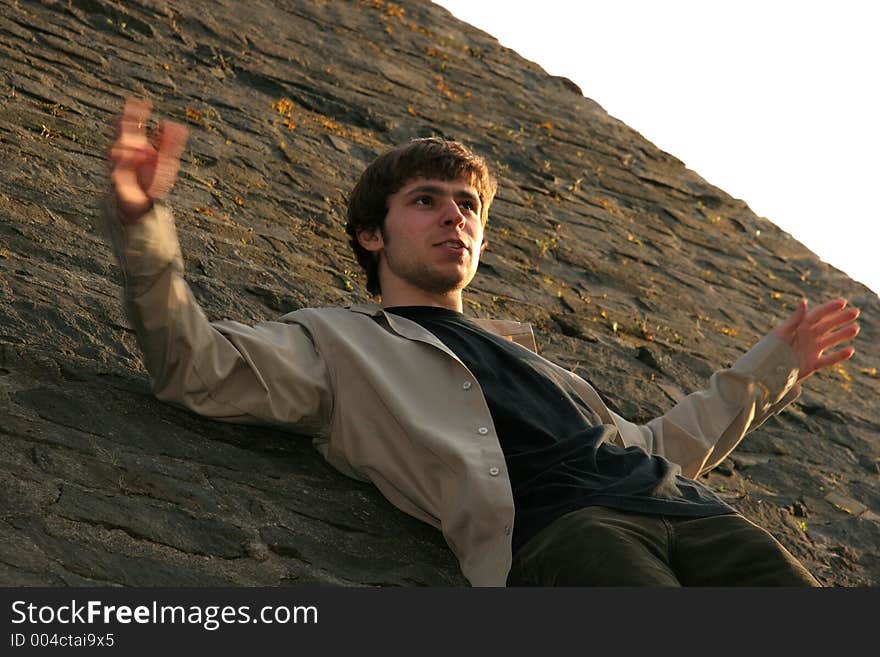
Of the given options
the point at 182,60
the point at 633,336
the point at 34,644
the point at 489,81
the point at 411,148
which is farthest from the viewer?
the point at 489,81

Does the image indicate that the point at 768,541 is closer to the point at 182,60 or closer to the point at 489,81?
the point at 182,60

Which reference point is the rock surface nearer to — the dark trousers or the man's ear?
the dark trousers

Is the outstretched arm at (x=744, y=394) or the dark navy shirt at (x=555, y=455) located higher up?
the outstretched arm at (x=744, y=394)

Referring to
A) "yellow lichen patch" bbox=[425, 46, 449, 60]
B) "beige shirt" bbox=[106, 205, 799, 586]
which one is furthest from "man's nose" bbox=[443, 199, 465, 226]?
"yellow lichen patch" bbox=[425, 46, 449, 60]

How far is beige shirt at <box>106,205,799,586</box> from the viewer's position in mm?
2385

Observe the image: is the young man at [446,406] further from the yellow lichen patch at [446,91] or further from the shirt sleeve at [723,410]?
the yellow lichen patch at [446,91]

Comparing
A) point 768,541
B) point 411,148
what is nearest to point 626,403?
point 411,148

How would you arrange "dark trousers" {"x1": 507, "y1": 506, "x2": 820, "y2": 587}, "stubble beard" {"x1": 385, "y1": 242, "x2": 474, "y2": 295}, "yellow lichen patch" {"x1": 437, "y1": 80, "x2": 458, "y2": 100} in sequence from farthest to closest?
"yellow lichen patch" {"x1": 437, "y1": 80, "x2": 458, "y2": 100} < "stubble beard" {"x1": 385, "y1": 242, "x2": 474, "y2": 295} < "dark trousers" {"x1": 507, "y1": 506, "x2": 820, "y2": 587}

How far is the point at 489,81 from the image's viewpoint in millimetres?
7000

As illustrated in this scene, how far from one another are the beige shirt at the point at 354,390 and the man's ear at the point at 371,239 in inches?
12.2

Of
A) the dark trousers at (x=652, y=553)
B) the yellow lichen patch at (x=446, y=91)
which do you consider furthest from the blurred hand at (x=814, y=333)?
the yellow lichen patch at (x=446, y=91)

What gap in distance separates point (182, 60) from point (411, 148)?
2636 mm

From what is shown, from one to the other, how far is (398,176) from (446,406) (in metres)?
0.79

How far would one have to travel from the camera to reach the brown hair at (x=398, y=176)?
309cm
